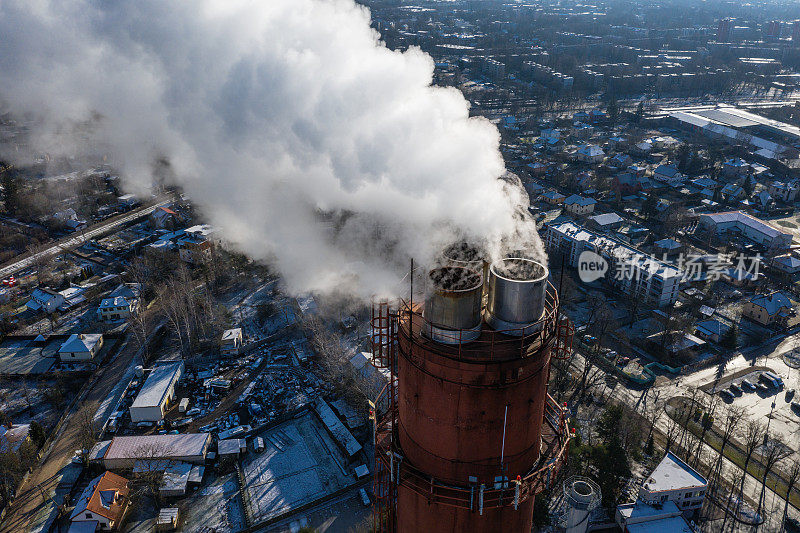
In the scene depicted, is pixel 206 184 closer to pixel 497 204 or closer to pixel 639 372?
pixel 497 204

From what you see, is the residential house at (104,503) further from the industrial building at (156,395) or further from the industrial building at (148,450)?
the industrial building at (156,395)

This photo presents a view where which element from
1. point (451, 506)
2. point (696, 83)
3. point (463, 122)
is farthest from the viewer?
point (696, 83)

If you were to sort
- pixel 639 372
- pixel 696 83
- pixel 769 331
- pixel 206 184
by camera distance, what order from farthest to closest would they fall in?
pixel 696 83
pixel 769 331
pixel 639 372
pixel 206 184

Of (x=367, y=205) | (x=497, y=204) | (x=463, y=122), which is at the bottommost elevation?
(x=367, y=205)

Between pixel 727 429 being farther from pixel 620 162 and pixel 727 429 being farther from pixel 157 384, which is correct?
pixel 620 162

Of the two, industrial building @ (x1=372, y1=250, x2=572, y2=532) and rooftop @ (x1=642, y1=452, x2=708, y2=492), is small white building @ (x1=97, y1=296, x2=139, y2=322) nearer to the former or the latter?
rooftop @ (x1=642, y1=452, x2=708, y2=492)

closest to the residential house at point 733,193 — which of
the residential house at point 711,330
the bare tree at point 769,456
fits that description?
the residential house at point 711,330

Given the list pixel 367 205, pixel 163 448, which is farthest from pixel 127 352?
pixel 367 205
